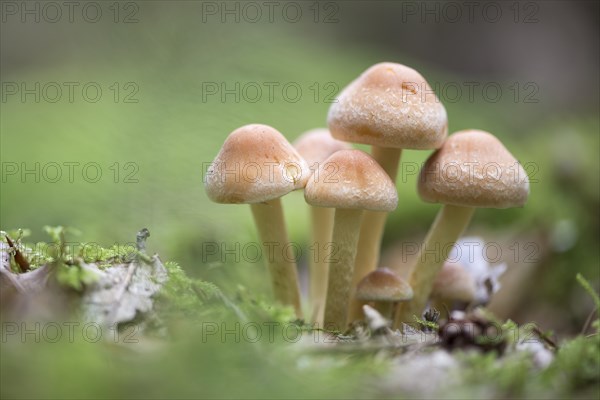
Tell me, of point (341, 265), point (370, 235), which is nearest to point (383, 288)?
point (341, 265)

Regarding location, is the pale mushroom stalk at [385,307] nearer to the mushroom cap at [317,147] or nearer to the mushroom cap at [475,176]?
the mushroom cap at [475,176]

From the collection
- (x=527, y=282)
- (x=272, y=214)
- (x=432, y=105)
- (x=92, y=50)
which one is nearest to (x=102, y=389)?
(x=272, y=214)

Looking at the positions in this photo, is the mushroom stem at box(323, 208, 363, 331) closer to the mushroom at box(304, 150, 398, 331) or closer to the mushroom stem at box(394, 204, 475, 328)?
the mushroom at box(304, 150, 398, 331)

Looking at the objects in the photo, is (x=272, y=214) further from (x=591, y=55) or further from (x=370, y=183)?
(x=591, y=55)

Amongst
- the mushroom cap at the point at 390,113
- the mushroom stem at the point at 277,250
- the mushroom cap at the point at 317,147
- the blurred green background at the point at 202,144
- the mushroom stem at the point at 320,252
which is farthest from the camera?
the blurred green background at the point at 202,144

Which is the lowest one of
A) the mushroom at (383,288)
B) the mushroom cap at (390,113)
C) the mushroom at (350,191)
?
the mushroom at (383,288)

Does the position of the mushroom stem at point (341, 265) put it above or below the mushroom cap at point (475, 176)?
below

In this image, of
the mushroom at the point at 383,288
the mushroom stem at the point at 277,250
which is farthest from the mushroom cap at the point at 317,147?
the mushroom at the point at 383,288

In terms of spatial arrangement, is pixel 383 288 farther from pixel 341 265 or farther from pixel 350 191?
pixel 350 191
